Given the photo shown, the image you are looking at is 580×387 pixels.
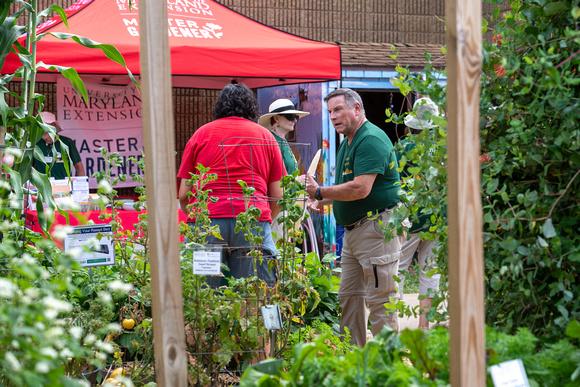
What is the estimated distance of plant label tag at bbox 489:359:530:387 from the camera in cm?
210

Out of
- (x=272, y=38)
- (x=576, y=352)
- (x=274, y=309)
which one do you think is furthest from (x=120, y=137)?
(x=576, y=352)

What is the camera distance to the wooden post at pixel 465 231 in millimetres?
1987

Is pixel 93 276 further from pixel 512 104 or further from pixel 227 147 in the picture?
pixel 512 104

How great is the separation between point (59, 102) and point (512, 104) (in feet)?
19.1

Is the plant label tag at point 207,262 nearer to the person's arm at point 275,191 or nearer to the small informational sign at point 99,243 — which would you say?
the small informational sign at point 99,243

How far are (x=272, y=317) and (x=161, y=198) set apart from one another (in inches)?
57.5

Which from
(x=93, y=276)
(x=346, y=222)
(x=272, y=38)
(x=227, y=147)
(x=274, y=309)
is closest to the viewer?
(x=274, y=309)

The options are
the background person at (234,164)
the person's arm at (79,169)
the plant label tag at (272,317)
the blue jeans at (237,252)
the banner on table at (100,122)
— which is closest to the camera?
the plant label tag at (272,317)

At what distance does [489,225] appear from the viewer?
2.69 m

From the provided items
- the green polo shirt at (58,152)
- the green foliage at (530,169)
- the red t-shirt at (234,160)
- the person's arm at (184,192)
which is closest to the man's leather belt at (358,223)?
the red t-shirt at (234,160)

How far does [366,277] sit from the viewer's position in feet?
17.1

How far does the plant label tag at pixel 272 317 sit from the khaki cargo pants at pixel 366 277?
159 cm

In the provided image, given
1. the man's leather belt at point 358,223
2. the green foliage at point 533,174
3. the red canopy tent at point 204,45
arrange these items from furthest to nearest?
the red canopy tent at point 204,45
the man's leather belt at point 358,223
the green foliage at point 533,174

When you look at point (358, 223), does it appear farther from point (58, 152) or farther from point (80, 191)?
point (58, 152)
